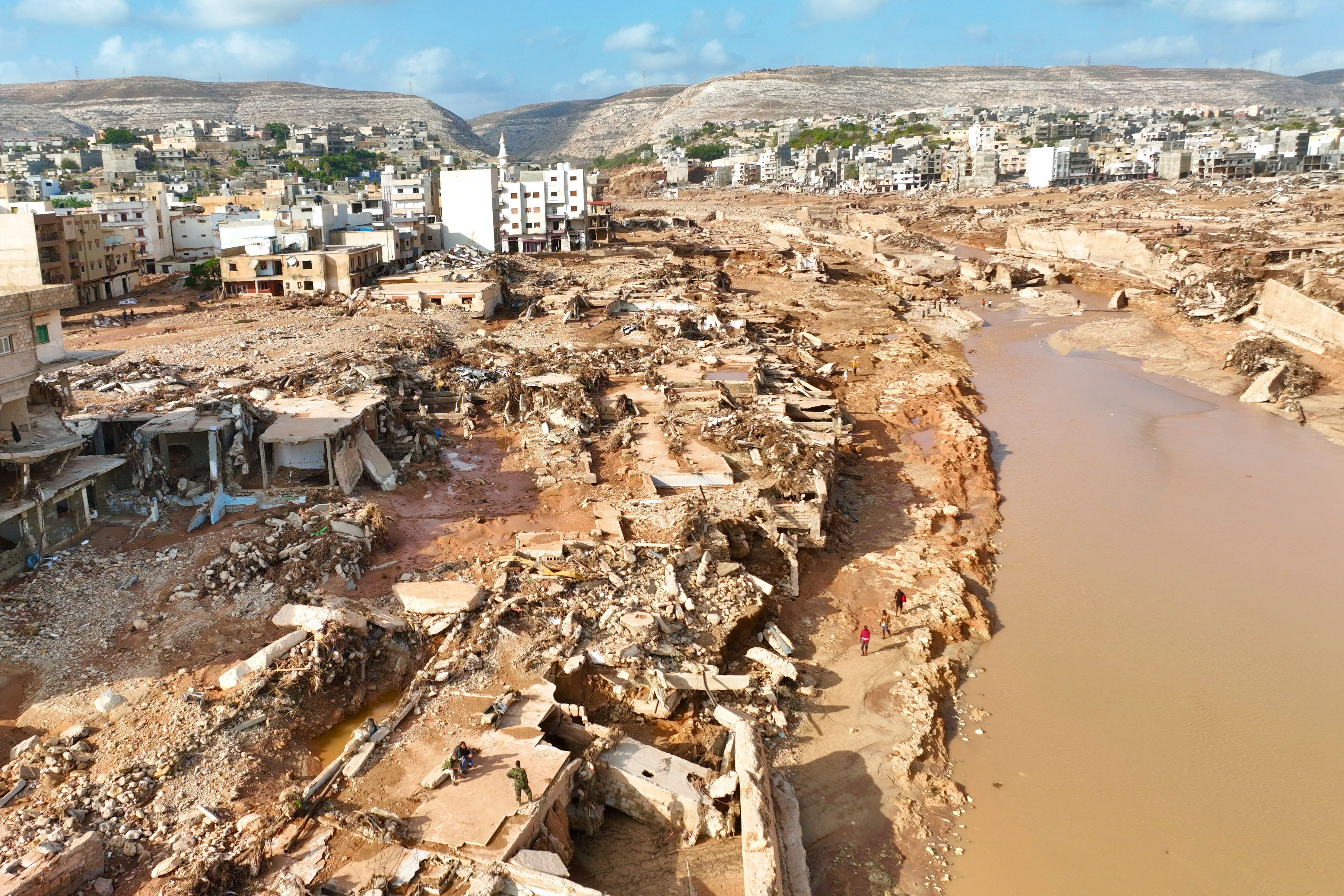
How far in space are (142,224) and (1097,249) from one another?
4661 centimetres

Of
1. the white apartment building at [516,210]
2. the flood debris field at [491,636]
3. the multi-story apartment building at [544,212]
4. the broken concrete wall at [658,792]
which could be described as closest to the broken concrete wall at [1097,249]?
the multi-story apartment building at [544,212]

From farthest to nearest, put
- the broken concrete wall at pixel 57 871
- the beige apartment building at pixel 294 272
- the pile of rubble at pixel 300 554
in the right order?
the beige apartment building at pixel 294 272 < the pile of rubble at pixel 300 554 < the broken concrete wall at pixel 57 871

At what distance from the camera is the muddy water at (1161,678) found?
8750 millimetres

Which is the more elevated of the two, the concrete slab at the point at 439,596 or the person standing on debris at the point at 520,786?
the concrete slab at the point at 439,596

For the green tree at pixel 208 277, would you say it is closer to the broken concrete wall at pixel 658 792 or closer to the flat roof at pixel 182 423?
the flat roof at pixel 182 423

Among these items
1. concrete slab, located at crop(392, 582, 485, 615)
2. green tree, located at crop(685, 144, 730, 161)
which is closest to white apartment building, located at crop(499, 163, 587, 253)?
concrete slab, located at crop(392, 582, 485, 615)

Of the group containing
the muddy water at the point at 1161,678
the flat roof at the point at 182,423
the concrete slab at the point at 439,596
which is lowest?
the muddy water at the point at 1161,678

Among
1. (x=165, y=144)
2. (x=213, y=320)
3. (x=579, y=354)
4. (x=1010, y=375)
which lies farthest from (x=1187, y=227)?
(x=165, y=144)

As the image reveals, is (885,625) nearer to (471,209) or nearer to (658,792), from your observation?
(658,792)

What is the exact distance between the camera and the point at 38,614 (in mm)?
10820

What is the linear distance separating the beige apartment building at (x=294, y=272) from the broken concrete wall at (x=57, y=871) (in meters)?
30.3

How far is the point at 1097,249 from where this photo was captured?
46.7 m

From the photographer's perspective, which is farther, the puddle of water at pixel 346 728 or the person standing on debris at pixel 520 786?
the puddle of water at pixel 346 728

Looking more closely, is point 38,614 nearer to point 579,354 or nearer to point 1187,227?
point 579,354
